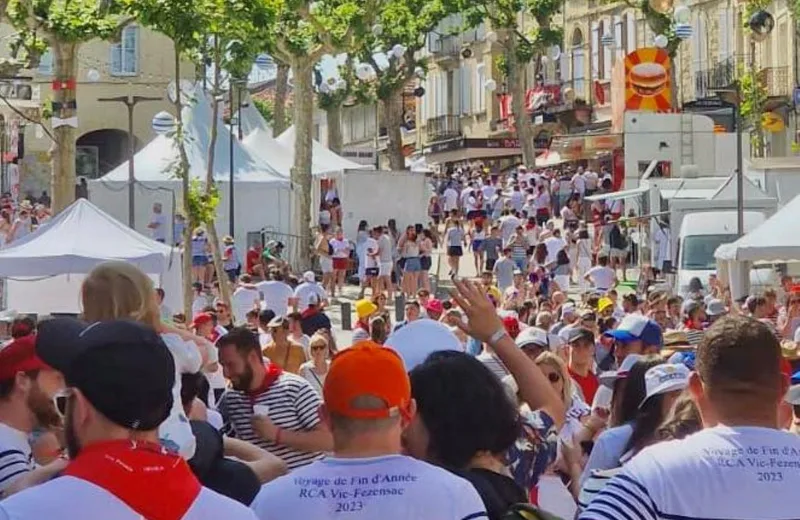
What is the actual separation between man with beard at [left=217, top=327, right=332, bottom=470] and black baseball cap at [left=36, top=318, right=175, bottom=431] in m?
3.08

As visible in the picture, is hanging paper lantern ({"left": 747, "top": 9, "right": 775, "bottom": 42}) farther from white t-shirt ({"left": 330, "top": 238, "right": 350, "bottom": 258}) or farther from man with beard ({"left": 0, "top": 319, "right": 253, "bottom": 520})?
man with beard ({"left": 0, "top": 319, "right": 253, "bottom": 520})

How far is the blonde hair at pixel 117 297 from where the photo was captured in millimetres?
5184

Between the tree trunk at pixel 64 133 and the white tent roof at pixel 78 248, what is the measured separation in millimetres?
8942

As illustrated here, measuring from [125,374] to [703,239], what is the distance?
23.0 m

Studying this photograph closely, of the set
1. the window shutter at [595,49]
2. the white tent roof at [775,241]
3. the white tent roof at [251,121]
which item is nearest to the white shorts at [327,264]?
the white tent roof at [251,121]

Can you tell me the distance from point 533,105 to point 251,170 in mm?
35485

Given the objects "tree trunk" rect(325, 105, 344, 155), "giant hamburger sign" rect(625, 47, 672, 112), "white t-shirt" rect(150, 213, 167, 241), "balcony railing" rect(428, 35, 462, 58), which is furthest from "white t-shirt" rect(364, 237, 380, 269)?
"balcony railing" rect(428, 35, 462, 58)

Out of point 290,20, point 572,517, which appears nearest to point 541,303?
point 572,517

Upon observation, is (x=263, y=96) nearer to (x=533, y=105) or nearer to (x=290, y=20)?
(x=533, y=105)

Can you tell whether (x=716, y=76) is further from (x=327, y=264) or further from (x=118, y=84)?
(x=327, y=264)

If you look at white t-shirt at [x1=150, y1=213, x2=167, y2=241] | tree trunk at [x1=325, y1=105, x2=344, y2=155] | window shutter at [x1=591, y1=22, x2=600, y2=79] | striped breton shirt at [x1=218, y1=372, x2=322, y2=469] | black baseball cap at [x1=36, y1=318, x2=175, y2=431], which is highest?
window shutter at [x1=591, y1=22, x2=600, y2=79]

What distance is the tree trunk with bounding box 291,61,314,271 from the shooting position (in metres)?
36.4

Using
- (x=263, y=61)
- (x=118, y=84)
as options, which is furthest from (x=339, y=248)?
(x=118, y=84)

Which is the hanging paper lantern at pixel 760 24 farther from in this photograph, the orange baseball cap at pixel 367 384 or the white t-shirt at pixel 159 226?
the orange baseball cap at pixel 367 384
